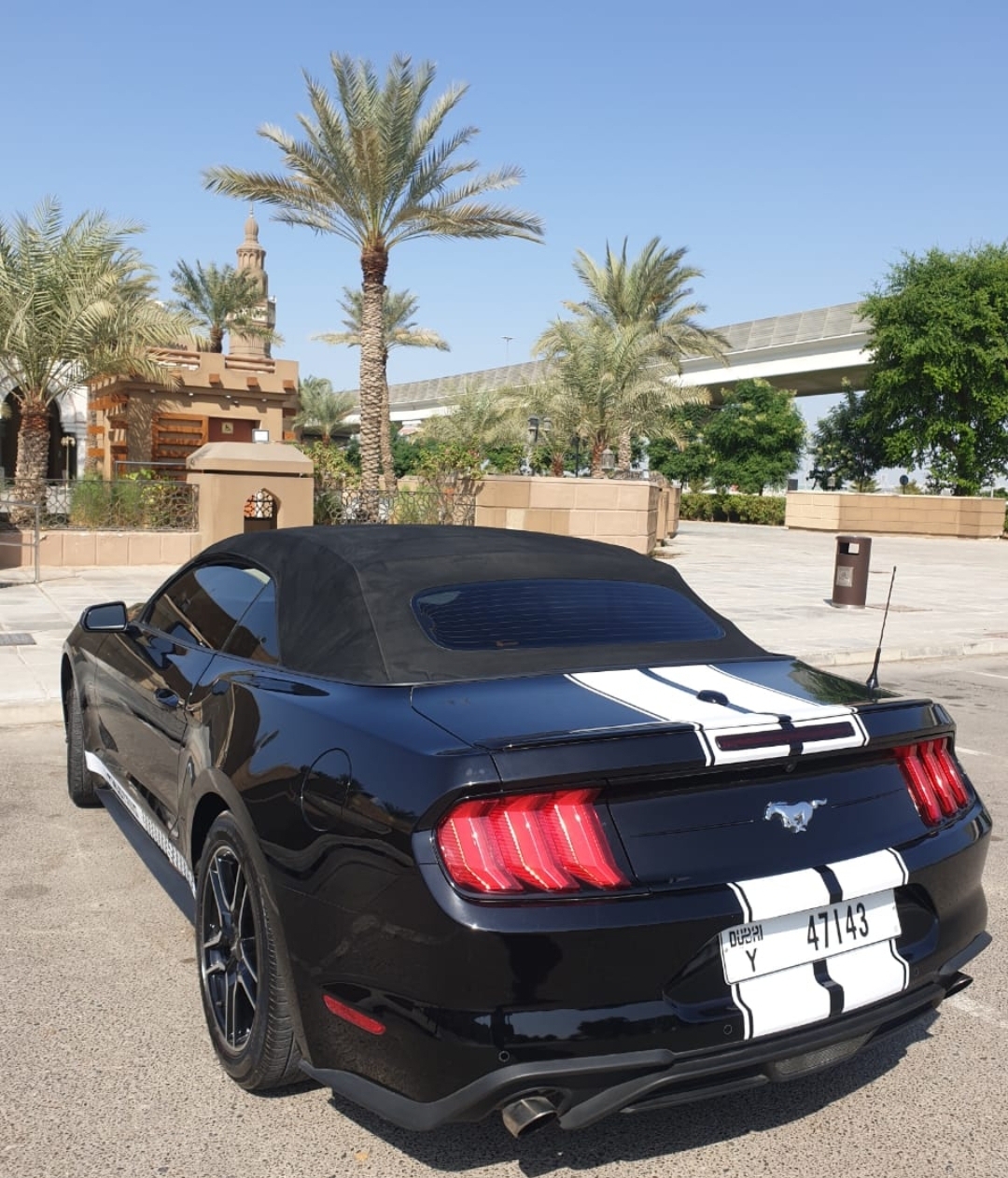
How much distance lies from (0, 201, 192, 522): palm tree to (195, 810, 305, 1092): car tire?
19.6 m

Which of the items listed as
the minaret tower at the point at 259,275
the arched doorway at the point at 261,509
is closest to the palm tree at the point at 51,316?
the arched doorway at the point at 261,509

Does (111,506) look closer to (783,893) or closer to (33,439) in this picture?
(33,439)

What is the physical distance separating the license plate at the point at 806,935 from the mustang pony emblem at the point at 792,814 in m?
0.19

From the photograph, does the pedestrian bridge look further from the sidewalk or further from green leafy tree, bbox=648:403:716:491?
the sidewalk

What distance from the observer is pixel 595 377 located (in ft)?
100

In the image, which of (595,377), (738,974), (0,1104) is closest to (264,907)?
(0,1104)

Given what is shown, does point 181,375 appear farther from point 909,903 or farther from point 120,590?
point 909,903

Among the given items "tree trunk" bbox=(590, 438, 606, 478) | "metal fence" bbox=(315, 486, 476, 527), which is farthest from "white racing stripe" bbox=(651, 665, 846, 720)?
"tree trunk" bbox=(590, 438, 606, 478)

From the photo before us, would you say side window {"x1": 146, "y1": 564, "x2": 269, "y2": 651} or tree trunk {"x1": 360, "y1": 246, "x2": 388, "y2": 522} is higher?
tree trunk {"x1": 360, "y1": 246, "x2": 388, "y2": 522}

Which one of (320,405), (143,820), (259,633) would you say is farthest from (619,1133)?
(320,405)

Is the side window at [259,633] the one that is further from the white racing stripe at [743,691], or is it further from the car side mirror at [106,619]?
the white racing stripe at [743,691]

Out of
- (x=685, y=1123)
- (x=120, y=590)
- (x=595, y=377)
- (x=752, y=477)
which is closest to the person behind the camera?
(x=685, y=1123)

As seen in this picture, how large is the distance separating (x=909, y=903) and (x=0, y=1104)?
2425 mm

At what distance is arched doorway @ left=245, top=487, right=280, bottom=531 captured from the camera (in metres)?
18.9
